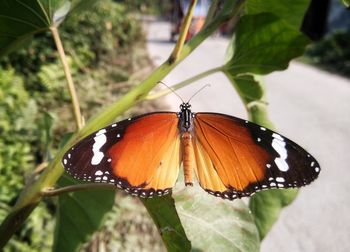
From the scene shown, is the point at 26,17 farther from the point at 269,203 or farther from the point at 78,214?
the point at 269,203

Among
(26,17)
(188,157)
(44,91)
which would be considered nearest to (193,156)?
(188,157)

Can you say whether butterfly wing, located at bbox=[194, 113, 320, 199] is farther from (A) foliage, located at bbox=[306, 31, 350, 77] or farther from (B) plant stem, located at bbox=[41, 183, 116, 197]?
(A) foliage, located at bbox=[306, 31, 350, 77]

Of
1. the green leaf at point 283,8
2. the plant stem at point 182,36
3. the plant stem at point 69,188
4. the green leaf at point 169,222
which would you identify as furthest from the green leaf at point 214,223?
the green leaf at point 283,8

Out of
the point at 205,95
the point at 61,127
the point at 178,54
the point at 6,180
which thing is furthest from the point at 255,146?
the point at 205,95

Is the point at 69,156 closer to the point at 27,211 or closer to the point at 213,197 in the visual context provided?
the point at 27,211

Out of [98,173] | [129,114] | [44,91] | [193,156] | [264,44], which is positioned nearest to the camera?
[264,44]

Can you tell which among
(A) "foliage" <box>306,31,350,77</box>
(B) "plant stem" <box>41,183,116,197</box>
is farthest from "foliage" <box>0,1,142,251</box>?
(A) "foliage" <box>306,31,350,77</box>

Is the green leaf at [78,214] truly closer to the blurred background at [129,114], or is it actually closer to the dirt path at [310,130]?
the blurred background at [129,114]
